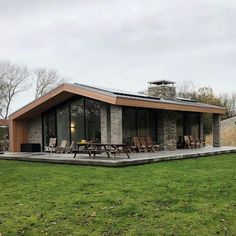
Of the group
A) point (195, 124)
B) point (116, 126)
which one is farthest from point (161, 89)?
point (116, 126)

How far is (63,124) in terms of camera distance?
1889cm

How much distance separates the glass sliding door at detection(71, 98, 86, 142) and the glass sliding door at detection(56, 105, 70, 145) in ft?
1.08

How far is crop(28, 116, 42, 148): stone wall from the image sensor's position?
1970 cm

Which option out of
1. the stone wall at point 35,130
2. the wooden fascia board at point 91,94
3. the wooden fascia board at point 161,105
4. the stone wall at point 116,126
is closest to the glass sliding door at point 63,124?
the stone wall at point 35,130

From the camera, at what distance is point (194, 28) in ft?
56.2

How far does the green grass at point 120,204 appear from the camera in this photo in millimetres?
5219

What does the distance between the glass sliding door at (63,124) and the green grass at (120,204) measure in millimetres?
8110

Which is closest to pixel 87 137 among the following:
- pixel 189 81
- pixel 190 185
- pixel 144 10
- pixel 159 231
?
pixel 144 10

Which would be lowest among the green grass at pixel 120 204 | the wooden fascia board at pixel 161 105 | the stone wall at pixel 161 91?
the green grass at pixel 120 204

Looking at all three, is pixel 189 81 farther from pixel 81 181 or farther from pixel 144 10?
pixel 81 181

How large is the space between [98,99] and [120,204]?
9286mm

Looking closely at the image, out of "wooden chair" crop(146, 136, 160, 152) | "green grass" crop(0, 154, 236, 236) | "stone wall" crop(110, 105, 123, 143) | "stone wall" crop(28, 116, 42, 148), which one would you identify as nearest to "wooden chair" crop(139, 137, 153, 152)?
"wooden chair" crop(146, 136, 160, 152)

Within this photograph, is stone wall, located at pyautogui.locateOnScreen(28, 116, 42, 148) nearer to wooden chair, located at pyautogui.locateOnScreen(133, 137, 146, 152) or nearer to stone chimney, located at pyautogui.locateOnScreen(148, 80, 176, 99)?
wooden chair, located at pyautogui.locateOnScreen(133, 137, 146, 152)

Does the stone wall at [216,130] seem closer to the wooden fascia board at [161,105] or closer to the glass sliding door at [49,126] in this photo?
the wooden fascia board at [161,105]
